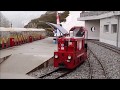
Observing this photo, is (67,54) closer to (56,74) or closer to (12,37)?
(56,74)

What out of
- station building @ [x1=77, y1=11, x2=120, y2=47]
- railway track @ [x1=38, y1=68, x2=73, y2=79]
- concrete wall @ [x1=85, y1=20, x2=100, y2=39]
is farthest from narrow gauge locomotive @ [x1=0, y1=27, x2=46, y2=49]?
concrete wall @ [x1=85, y1=20, x2=100, y2=39]

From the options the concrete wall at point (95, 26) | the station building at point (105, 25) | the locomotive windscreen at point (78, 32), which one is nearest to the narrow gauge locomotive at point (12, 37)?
the locomotive windscreen at point (78, 32)

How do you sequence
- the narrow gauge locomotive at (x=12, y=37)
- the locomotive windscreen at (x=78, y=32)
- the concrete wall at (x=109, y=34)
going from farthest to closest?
1. the concrete wall at (x=109, y=34)
2. the narrow gauge locomotive at (x=12, y=37)
3. the locomotive windscreen at (x=78, y=32)

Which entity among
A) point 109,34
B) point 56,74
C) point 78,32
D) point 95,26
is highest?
point 95,26

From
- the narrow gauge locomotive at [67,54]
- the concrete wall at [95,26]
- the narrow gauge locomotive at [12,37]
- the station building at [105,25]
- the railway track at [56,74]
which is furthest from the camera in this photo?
the concrete wall at [95,26]

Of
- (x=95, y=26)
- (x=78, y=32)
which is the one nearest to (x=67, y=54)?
(x=78, y=32)

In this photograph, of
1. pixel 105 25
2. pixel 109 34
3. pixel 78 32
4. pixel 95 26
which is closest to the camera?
pixel 78 32

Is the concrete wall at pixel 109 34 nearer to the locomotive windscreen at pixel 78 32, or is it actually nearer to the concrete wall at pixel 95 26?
the locomotive windscreen at pixel 78 32

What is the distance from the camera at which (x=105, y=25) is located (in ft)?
112

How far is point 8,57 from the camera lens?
15562mm

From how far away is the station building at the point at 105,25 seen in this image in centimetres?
2625
